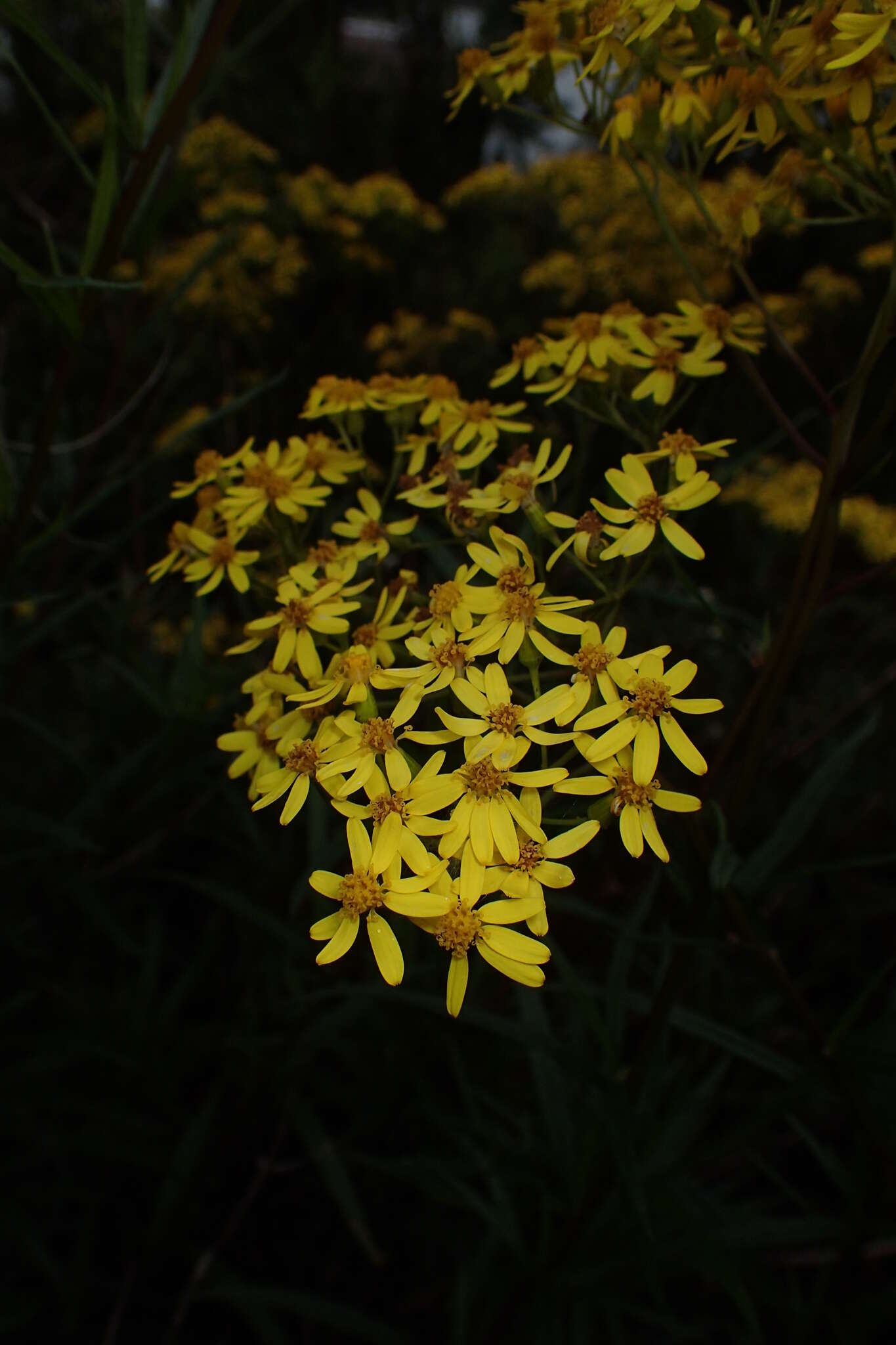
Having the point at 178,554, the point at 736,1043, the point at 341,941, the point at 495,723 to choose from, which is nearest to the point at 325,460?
the point at 178,554

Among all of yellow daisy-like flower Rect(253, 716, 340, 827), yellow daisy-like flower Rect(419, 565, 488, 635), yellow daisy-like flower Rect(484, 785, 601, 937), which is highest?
yellow daisy-like flower Rect(419, 565, 488, 635)

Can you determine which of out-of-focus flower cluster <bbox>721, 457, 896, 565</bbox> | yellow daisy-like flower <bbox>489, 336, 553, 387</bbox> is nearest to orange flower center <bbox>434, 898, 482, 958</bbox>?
yellow daisy-like flower <bbox>489, 336, 553, 387</bbox>

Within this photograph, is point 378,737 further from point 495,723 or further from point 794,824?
point 794,824

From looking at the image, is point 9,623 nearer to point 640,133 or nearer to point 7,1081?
point 7,1081

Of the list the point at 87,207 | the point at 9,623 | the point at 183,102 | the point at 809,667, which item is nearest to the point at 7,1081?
the point at 9,623

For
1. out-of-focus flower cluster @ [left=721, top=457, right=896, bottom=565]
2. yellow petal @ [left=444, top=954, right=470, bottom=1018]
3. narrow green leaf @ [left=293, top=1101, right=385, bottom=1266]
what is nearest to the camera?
yellow petal @ [left=444, top=954, right=470, bottom=1018]

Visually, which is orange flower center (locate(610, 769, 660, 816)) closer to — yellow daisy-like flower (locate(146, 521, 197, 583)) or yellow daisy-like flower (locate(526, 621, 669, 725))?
yellow daisy-like flower (locate(526, 621, 669, 725))
